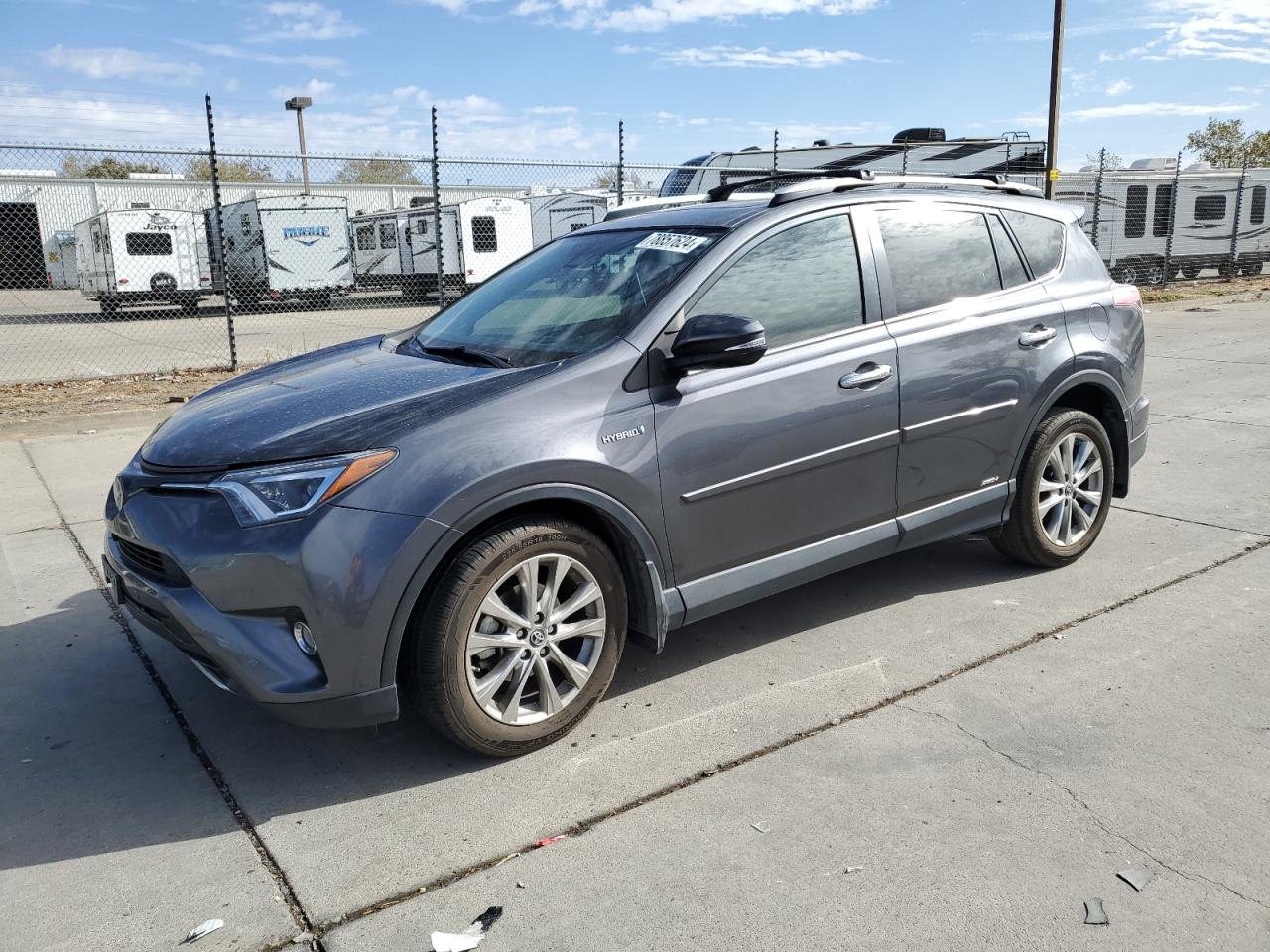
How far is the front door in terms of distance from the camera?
3580 millimetres

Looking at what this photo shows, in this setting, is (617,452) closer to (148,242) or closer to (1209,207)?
(148,242)

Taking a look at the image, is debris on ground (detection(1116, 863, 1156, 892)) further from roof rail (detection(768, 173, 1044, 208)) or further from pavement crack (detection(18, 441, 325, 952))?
roof rail (detection(768, 173, 1044, 208))

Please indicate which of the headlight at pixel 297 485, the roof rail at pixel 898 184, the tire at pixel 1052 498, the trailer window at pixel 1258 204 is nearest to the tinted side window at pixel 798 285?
the roof rail at pixel 898 184

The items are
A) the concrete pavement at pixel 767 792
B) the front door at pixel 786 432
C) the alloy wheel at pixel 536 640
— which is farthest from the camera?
the front door at pixel 786 432

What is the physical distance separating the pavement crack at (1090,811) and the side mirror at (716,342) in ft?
4.38

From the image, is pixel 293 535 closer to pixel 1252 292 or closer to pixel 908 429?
pixel 908 429

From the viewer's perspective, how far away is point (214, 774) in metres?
3.34

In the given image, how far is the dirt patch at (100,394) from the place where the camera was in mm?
9406

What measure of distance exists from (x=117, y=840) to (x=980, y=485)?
3.44 m

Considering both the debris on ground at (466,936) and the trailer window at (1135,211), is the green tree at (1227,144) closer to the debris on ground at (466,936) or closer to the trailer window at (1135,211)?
the trailer window at (1135,211)

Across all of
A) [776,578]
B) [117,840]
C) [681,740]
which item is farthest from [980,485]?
[117,840]

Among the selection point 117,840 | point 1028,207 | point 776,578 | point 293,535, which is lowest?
point 117,840

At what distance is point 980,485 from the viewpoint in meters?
4.47

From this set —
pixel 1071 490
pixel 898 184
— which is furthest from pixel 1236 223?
pixel 898 184
